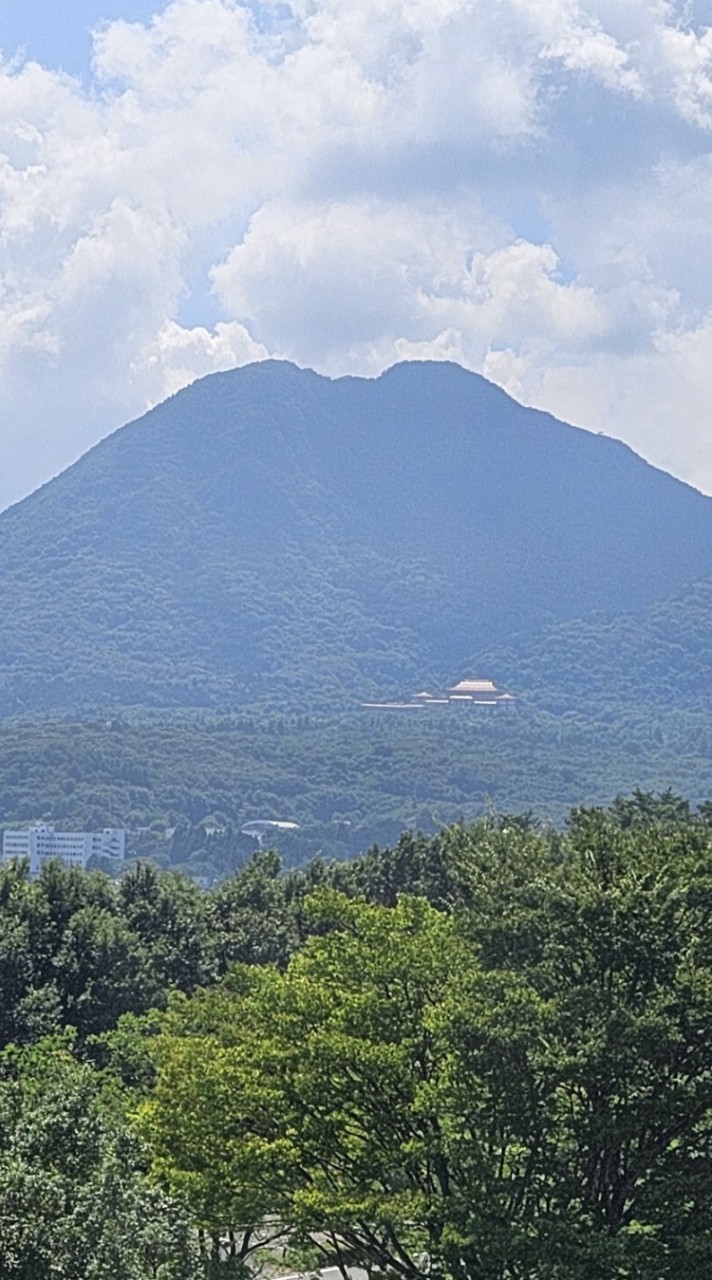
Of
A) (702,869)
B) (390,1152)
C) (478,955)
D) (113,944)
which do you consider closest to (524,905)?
(478,955)

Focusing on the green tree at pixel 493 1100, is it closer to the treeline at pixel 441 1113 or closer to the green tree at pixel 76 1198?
the treeline at pixel 441 1113

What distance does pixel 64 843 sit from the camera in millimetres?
184375

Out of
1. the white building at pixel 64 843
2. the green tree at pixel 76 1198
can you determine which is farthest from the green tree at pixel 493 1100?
the white building at pixel 64 843

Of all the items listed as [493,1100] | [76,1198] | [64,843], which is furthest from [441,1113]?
[64,843]

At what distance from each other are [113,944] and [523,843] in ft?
58.4

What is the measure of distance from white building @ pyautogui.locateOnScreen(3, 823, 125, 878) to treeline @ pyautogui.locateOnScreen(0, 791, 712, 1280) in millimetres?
160866

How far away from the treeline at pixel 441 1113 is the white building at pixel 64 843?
528 ft

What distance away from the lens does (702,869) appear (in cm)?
1986

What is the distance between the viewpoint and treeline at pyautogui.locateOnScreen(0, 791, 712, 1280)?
56.5 feet

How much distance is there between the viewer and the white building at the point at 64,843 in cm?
18025

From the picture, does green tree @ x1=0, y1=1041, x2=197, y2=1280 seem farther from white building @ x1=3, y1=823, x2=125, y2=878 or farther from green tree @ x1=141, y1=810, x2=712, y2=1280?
white building @ x1=3, y1=823, x2=125, y2=878

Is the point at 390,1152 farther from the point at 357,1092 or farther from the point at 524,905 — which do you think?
the point at 524,905

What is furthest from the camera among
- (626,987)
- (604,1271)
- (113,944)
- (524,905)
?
(113,944)

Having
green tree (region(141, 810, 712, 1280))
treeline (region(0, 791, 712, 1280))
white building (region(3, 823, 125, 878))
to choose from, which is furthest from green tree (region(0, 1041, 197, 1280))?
white building (region(3, 823, 125, 878))
